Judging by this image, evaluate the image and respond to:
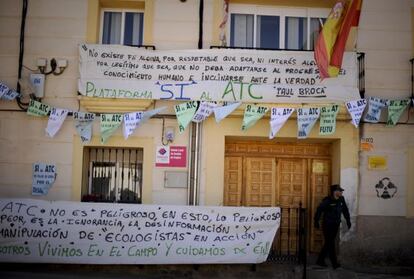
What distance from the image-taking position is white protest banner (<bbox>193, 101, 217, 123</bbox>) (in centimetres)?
991

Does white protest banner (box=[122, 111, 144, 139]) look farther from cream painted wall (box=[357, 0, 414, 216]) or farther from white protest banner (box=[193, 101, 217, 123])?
cream painted wall (box=[357, 0, 414, 216])

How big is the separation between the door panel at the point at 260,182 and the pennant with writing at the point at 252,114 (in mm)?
1176

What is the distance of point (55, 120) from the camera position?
9.99 metres

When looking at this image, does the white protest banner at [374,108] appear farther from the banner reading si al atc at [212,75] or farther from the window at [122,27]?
the window at [122,27]

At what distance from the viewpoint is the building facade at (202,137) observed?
10.1m

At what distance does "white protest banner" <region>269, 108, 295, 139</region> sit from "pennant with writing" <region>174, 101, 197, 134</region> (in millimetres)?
1415

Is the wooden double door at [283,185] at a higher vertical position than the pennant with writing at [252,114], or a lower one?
lower

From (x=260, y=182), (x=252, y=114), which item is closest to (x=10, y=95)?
(x=252, y=114)

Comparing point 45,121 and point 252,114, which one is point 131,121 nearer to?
point 45,121

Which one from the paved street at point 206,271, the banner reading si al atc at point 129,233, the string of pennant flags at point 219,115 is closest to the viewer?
the banner reading si al atc at point 129,233

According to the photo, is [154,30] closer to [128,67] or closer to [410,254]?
[128,67]

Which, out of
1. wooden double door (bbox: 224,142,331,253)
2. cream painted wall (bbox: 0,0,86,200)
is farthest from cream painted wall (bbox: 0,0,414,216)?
wooden double door (bbox: 224,142,331,253)

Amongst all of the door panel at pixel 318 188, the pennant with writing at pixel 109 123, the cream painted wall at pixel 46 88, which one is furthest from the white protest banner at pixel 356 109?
the cream painted wall at pixel 46 88

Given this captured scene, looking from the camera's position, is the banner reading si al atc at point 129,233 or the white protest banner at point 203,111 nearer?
the banner reading si al atc at point 129,233
